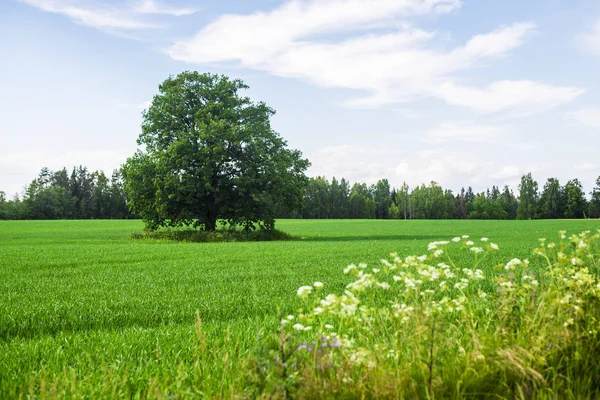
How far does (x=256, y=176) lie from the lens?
36.1 metres

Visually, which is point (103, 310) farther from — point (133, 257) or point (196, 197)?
point (196, 197)

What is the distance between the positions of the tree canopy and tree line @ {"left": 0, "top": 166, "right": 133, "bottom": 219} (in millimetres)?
86542

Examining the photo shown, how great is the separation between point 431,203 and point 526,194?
104ft

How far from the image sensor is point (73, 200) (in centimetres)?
13012

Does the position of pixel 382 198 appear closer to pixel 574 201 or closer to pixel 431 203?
pixel 431 203

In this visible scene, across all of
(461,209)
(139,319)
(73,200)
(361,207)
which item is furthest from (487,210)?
(139,319)

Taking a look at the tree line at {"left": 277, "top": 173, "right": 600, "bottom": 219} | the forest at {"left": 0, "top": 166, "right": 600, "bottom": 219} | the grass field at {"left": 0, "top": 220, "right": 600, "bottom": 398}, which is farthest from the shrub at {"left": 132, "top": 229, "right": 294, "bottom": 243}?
the tree line at {"left": 277, "top": 173, "right": 600, "bottom": 219}

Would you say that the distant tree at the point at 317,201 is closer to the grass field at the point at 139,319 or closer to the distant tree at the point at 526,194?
the distant tree at the point at 526,194

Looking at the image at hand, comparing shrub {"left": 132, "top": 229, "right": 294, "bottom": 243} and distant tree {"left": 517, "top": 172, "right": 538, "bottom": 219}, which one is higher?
distant tree {"left": 517, "top": 172, "right": 538, "bottom": 219}

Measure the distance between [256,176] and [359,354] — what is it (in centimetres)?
3273

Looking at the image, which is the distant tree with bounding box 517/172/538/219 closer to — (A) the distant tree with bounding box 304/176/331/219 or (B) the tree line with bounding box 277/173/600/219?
(B) the tree line with bounding box 277/173/600/219

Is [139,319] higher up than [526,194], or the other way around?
[526,194]

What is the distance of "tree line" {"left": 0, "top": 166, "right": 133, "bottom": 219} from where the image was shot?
407ft

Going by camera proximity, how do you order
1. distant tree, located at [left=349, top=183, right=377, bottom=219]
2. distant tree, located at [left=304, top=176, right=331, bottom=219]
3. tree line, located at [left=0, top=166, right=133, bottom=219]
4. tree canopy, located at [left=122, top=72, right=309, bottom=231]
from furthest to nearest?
1. distant tree, located at [left=349, top=183, right=377, bottom=219]
2. distant tree, located at [left=304, top=176, right=331, bottom=219]
3. tree line, located at [left=0, top=166, right=133, bottom=219]
4. tree canopy, located at [left=122, top=72, right=309, bottom=231]
